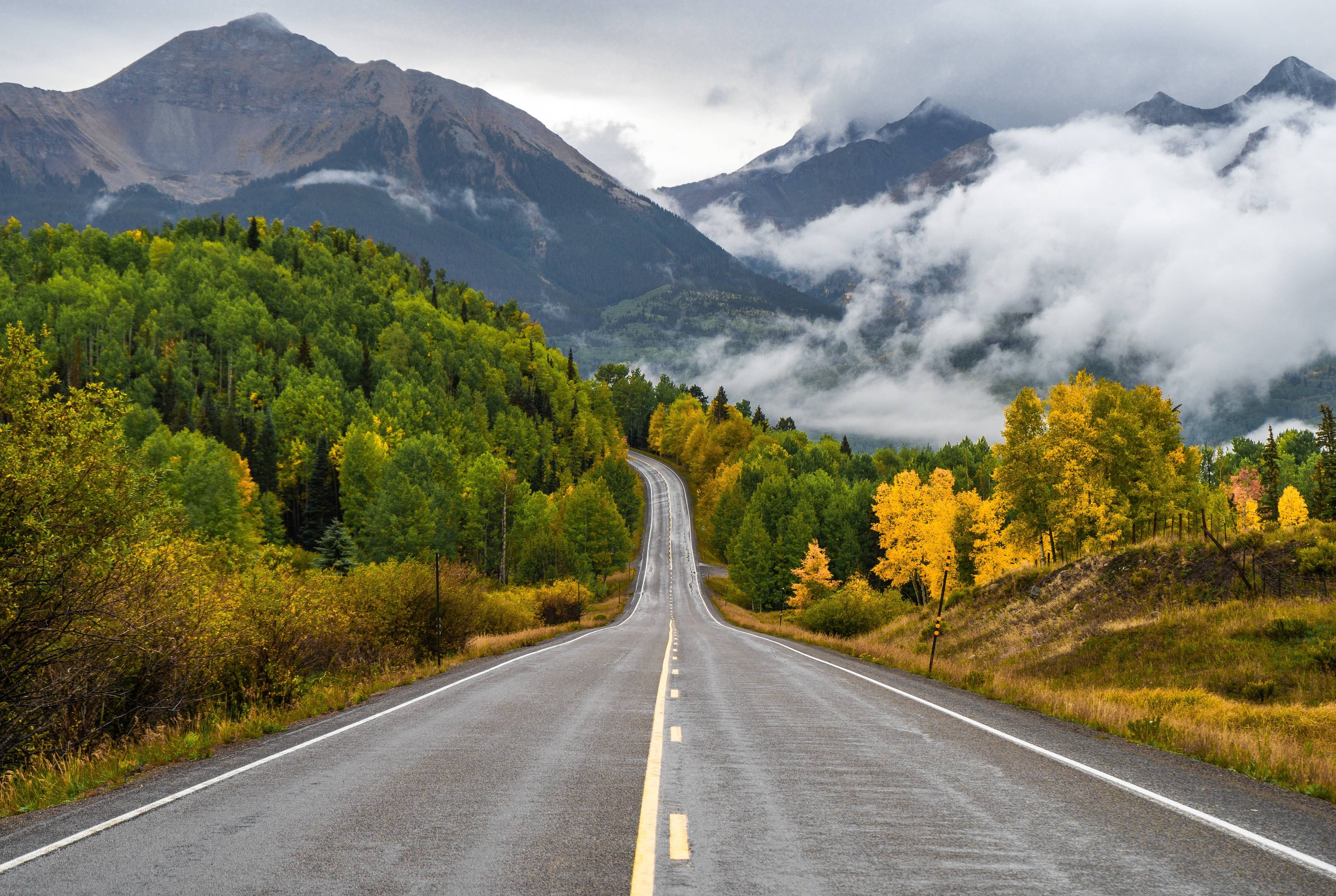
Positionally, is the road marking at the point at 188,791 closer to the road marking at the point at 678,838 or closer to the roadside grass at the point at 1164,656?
the road marking at the point at 678,838

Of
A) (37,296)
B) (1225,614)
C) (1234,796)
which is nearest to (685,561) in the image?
(1225,614)

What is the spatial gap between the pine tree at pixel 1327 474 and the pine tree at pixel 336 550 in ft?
261

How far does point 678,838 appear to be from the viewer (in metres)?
6.29

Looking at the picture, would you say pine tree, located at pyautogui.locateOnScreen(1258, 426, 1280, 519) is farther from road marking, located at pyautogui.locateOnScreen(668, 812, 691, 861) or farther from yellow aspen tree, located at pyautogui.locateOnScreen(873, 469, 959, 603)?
road marking, located at pyautogui.locateOnScreen(668, 812, 691, 861)

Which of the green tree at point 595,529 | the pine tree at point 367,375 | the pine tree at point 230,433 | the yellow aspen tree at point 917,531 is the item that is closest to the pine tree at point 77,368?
the pine tree at point 230,433

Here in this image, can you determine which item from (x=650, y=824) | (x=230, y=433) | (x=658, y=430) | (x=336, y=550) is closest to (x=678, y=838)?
(x=650, y=824)

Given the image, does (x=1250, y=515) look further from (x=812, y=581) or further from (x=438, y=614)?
(x=438, y=614)

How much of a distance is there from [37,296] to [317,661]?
142m

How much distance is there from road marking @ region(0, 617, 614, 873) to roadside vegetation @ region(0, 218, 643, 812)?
1.43 m

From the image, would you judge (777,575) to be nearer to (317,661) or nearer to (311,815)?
(317,661)

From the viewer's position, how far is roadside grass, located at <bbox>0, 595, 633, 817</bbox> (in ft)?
29.0

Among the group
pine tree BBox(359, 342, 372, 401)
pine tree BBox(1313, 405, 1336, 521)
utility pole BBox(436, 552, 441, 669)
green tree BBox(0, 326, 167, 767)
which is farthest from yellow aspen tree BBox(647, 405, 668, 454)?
green tree BBox(0, 326, 167, 767)

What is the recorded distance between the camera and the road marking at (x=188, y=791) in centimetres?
623

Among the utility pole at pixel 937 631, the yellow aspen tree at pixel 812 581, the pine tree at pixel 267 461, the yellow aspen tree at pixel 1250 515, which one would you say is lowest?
the yellow aspen tree at pixel 812 581
